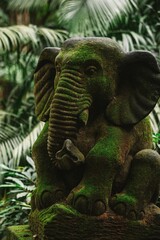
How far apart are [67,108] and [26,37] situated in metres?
4.86

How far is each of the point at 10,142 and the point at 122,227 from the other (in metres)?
3.73

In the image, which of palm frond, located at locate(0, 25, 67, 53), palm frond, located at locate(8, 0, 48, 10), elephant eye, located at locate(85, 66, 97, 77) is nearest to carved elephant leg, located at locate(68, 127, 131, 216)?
elephant eye, located at locate(85, 66, 97, 77)

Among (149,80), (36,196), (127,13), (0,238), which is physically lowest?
(0,238)

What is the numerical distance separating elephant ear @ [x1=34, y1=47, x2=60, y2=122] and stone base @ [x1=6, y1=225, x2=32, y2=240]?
0.56m

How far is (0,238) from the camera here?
4289 mm

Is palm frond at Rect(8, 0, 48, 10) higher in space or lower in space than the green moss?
higher

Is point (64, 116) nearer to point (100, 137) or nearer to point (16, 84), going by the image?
point (100, 137)

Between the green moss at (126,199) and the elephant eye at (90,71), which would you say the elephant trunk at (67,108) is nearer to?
the elephant eye at (90,71)

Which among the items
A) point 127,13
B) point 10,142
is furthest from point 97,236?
point 127,13

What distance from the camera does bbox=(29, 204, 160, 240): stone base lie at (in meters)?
2.48

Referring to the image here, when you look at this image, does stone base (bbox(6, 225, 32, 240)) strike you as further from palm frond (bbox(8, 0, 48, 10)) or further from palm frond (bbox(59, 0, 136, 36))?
palm frond (bbox(8, 0, 48, 10))

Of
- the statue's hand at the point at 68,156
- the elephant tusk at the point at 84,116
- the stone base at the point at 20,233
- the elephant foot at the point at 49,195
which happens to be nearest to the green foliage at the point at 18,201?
the stone base at the point at 20,233

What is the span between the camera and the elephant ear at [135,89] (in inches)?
104

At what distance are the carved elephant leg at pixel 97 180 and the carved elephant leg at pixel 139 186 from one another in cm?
7
